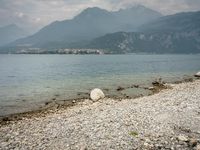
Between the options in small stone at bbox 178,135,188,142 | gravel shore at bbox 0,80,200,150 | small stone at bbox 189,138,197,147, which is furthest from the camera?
small stone at bbox 178,135,188,142

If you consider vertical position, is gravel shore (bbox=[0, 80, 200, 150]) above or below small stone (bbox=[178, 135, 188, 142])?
below

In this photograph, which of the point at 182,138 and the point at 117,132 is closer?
the point at 182,138

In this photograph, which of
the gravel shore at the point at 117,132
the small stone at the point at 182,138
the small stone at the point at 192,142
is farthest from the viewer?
the small stone at the point at 182,138

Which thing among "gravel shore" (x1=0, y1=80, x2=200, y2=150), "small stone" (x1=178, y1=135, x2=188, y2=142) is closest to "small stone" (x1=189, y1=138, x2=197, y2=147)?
"gravel shore" (x1=0, y1=80, x2=200, y2=150)

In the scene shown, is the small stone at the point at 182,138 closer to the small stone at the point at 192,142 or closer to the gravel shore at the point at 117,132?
the gravel shore at the point at 117,132

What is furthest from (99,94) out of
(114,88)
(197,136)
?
(197,136)

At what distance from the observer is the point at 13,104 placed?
3772 centimetres

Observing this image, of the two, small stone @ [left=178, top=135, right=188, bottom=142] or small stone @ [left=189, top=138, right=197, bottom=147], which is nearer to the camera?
small stone @ [left=189, top=138, right=197, bottom=147]

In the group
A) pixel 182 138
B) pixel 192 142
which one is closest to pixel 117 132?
pixel 182 138

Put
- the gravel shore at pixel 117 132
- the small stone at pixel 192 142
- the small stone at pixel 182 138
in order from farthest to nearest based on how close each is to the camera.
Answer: the small stone at pixel 182 138 → the gravel shore at pixel 117 132 → the small stone at pixel 192 142

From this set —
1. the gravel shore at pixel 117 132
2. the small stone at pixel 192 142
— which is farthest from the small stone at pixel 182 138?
the small stone at pixel 192 142

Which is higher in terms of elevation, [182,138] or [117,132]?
[182,138]

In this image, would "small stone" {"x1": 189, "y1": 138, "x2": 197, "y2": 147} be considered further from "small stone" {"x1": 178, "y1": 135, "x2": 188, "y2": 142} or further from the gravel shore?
"small stone" {"x1": 178, "y1": 135, "x2": 188, "y2": 142}

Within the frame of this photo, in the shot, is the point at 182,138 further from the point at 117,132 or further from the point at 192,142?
the point at 117,132
